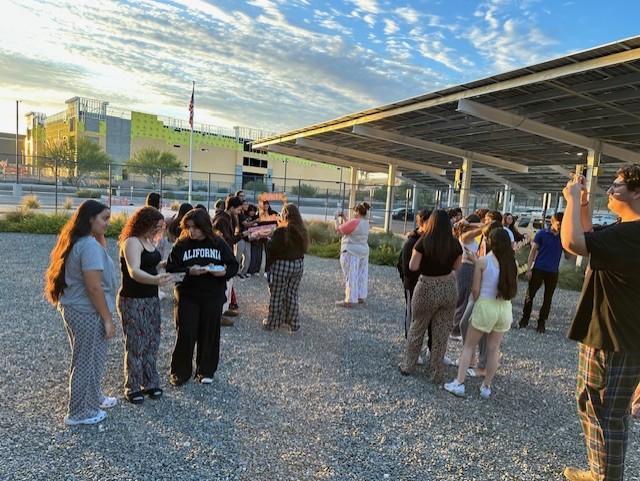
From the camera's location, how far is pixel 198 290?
4348mm

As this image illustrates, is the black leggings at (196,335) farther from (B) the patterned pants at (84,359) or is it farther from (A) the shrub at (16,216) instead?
(A) the shrub at (16,216)

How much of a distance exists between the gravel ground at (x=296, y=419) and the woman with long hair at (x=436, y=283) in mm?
503

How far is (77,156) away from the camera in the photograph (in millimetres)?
54125

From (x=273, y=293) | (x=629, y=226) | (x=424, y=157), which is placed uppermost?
(x=424, y=157)

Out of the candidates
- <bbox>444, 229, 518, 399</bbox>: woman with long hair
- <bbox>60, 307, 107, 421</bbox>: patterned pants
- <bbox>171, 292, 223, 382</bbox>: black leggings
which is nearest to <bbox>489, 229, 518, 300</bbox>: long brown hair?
<bbox>444, 229, 518, 399</bbox>: woman with long hair

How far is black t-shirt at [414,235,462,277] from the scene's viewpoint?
4.62m

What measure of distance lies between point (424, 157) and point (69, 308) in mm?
23606

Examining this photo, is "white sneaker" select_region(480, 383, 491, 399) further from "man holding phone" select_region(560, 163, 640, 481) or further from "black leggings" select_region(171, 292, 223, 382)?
"black leggings" select_region(171, 292, 223, 382)

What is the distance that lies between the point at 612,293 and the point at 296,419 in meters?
2.69

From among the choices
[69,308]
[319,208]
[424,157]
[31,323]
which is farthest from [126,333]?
[319,208]

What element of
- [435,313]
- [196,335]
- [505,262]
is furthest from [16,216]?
[505,262]

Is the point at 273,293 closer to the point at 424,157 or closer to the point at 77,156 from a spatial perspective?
the point at 424,157

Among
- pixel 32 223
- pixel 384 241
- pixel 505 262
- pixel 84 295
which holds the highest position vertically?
pixel 505 262

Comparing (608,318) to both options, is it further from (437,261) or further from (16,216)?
(16,216)
